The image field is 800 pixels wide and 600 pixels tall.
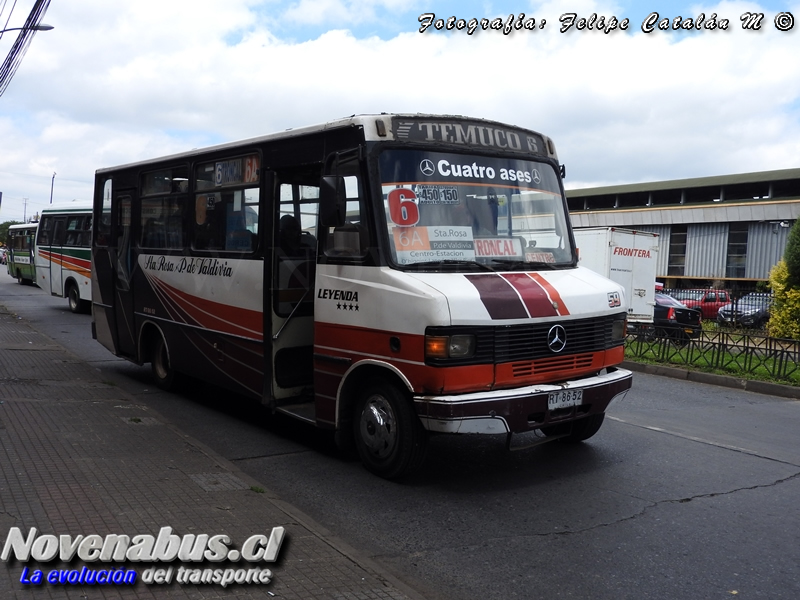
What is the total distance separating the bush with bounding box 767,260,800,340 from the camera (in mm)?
19469

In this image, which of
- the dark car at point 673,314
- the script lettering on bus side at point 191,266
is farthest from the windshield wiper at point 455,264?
the dark car at point 673,314

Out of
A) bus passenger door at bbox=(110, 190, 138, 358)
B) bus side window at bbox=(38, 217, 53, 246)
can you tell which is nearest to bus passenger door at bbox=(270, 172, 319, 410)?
bus passenger door at bbox=(110, 190, 138, 358)

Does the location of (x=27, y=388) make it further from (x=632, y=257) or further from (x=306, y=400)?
(x=632, y=257)

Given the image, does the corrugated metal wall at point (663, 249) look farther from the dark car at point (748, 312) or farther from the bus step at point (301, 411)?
the bus step at point (301, 411)

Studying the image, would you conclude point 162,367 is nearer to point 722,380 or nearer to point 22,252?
point 722,380

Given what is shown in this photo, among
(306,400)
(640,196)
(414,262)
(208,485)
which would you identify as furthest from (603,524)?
(640,196)

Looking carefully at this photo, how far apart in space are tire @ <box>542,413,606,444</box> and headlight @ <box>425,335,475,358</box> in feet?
6.85

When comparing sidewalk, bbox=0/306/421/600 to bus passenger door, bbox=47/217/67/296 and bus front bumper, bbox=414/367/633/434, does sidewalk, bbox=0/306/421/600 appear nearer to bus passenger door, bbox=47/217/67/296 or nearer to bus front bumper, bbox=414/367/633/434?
bus front bumper, bbox=414/367/633/434

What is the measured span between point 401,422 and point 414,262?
1.26 metres

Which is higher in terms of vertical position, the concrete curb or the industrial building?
the industrial building

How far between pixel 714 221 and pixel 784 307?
19529 millimetres

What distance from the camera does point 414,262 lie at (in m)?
6.21

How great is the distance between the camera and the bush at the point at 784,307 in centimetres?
1947

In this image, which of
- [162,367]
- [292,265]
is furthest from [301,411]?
[162,367]
